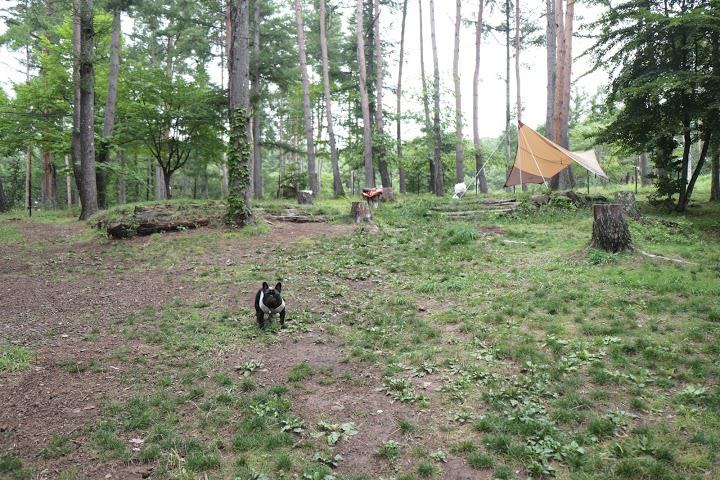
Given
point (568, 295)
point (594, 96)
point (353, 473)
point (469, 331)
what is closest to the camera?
point (353, 473)

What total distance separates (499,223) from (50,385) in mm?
10044

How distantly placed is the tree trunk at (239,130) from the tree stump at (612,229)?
7565 millimetres

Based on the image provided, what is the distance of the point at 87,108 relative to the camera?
13.4 meters

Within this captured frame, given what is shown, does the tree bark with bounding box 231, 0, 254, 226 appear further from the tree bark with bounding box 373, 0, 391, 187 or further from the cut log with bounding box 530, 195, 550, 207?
the tree bark with bounding box 373, 0, 391, 187

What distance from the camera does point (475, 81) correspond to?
21047 millimetres

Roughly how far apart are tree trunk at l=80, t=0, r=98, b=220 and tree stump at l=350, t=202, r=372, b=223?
809cm

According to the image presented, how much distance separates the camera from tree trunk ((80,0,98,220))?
12172 mm

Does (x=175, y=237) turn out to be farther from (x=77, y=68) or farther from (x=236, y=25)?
(x=77, y=68)

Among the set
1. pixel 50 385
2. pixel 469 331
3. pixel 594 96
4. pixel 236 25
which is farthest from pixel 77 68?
pixel 594 96

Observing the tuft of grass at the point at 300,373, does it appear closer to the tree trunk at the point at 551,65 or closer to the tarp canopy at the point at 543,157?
the tarp canopy at the point at 543,157

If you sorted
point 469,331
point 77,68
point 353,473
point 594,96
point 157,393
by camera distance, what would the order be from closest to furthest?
1. point 353,473
2. point 157,393
3. point 469,331
4. point 77,68
5. point 594,96

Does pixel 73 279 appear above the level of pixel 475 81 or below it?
below

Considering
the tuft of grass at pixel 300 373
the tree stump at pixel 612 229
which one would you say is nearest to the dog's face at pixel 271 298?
the tuft of grass at pixel 300 373

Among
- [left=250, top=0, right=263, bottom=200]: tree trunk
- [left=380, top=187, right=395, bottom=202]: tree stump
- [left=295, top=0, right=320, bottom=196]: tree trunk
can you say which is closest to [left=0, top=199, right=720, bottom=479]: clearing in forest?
[left=380, top=187, right=395, bottom=202]: tree stump
